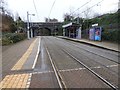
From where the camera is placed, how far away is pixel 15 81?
9336 mm

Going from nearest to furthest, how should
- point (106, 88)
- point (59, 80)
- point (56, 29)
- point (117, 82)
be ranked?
1. point (106, 88)
2. point (117, 82)
3. point (59, 80)
4. point (56, 29)

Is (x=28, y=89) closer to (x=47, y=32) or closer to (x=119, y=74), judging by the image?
(x=119, y=74)

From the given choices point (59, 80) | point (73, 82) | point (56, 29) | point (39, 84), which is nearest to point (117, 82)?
point (73, 82)

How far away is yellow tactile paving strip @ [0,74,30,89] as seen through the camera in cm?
859

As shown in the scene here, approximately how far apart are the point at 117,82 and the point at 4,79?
429 centimetres

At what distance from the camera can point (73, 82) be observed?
8812mm

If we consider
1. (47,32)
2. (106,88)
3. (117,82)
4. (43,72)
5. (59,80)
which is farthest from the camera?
(47,32)

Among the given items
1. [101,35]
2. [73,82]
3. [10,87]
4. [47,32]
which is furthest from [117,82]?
[47,32]

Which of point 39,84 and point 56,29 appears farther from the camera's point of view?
point 56,29

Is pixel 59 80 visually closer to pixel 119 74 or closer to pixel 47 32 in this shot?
pixel 119 74

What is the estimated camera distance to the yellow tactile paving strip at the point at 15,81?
28.2 feet

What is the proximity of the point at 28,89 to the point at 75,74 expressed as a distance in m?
2.88

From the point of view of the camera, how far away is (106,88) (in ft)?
25.9

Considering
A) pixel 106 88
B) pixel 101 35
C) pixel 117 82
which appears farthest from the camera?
pixel 101 35
